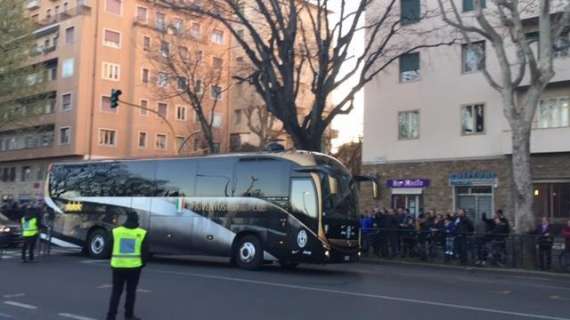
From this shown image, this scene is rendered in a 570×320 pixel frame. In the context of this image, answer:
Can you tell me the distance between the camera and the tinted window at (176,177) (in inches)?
734

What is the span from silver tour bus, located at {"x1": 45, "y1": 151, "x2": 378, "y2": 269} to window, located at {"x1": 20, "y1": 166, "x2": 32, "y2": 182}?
40.8 metres

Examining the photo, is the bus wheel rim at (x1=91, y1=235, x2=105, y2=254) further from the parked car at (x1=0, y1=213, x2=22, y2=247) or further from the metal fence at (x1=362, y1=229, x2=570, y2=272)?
the metal fence at (x1=362, y1=229, x2=570, y2=272)

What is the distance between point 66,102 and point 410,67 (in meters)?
34.1

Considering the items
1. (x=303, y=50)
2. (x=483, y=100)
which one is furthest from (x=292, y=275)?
(x=483, y=100)

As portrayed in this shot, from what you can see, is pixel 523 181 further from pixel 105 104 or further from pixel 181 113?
pixel 181 113

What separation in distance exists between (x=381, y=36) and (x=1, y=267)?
73.6 feet

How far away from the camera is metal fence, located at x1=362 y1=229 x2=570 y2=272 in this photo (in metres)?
19.1

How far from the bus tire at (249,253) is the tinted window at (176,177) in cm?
228

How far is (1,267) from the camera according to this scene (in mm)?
16891

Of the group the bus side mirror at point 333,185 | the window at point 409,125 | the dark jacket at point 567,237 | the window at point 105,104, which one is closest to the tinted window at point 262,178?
the bus side mirror at point 333,185

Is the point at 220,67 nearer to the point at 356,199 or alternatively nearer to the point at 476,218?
the point at 476,218

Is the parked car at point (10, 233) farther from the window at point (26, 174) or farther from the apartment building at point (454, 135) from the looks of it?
the window at point (26, 174)

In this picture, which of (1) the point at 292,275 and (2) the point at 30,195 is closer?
(1) the point at 292,275

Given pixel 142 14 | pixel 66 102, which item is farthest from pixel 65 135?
pixel 142 14
